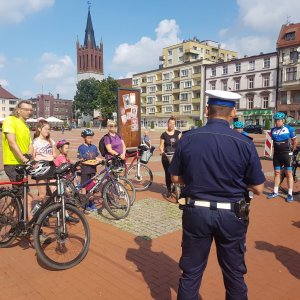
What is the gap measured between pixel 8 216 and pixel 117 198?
2.00 m

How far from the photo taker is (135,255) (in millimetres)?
4387

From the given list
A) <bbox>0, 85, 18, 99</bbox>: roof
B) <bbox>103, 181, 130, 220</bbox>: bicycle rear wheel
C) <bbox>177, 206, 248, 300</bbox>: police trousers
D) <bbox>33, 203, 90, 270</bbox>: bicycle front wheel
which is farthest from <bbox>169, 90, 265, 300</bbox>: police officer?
<bbox>0, 85, 18, 99</bbox>: roof

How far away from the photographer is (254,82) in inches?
2218

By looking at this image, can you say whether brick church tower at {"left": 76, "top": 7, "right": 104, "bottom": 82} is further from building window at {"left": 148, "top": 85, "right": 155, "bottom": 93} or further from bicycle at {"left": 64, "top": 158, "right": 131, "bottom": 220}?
bicycle at {"left": 64, "top": 158, "right": 131, "bottom": 220}

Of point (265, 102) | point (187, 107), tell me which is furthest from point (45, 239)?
point (187, 107)

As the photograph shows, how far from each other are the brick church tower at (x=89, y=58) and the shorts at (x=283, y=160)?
126 meters

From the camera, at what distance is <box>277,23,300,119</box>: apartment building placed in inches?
1966

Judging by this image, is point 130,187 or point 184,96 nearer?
point 130,187

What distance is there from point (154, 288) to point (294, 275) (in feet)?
5.63

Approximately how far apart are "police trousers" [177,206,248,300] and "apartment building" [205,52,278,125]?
51.1m

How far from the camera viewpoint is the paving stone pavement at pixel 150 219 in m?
5.36

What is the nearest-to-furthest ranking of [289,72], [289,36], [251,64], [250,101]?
[289,72] < [289,36] < [251,64] < [250,101]

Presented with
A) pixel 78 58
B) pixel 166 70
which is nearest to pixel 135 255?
pixel 166 70

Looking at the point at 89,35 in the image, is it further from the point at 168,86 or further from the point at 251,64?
the point at 251,64
